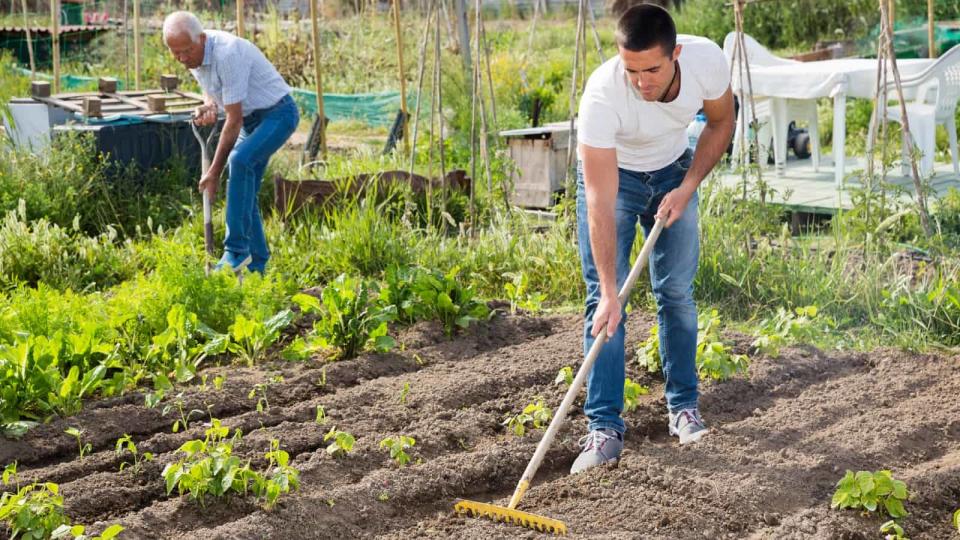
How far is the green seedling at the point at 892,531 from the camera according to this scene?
10.5 feet

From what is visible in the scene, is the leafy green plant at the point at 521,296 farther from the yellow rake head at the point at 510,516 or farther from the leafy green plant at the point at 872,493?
the leafy green plant at the point at 872,493

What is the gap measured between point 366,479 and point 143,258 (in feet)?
10.9

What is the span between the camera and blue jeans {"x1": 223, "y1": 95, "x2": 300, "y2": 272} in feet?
19.8

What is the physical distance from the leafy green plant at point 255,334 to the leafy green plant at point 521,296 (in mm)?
1145

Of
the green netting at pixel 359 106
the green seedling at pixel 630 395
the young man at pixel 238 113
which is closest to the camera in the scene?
the green seedling at pixel 630 395

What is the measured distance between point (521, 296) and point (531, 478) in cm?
223

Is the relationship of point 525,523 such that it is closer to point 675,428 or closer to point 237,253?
point 675,428

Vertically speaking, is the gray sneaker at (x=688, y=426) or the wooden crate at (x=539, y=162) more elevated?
the wooden crate at (x=539, y=162)

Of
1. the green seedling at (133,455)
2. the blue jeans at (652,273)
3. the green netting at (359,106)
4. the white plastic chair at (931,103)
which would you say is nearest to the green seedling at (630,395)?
the blue jeans at (652,273)

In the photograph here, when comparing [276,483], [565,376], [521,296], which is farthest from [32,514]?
[521,296]

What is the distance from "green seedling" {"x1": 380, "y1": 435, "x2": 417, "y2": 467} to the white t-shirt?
3.79 feet

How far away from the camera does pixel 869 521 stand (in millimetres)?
3352

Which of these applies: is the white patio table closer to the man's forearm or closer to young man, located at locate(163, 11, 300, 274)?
young man, located at locate(163, 11, 300, 274)

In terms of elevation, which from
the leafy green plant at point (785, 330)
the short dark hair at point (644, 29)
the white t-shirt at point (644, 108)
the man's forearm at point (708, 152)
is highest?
the short dark hair at point (644, 29)
